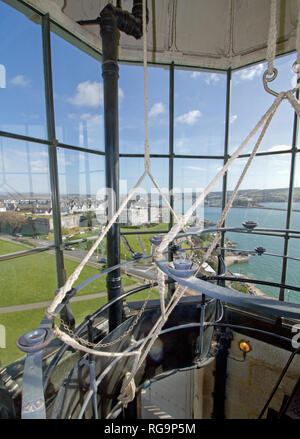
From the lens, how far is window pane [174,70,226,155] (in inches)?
139

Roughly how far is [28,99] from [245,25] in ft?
11.5

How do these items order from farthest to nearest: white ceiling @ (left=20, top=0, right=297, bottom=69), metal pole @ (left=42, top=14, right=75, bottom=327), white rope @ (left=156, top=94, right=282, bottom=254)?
white ceiling @ (left=20, top=0, right=297, bottom=69), metal pole @ (left=42, top=14, right=75, bottom=327), white rope @ (left=156, top=94, right=282, bottom=254)

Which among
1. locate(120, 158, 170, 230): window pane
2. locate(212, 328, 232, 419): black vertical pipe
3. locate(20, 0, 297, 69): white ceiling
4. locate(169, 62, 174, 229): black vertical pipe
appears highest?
locate(20, 0, 297, 69): white ceiling

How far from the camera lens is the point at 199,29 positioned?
123 inches

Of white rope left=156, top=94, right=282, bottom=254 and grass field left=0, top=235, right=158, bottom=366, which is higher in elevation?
white rope left=156, top=94, right=282, bottom=254

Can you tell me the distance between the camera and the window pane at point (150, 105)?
3.49 m

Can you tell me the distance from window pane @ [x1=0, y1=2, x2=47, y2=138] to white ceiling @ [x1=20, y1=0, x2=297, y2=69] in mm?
367

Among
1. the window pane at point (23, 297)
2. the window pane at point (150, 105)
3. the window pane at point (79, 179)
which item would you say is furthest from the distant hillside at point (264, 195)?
the window pane at point (23, 297)

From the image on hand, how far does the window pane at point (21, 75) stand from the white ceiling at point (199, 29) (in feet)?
1.21

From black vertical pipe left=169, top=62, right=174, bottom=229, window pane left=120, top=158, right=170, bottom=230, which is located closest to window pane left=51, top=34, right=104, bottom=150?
window pane left=120, top=158, right=170, bottom=230

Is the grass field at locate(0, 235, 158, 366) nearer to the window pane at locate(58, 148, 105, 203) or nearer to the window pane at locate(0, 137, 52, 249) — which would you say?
the window pane at locate(0, 137, 52, 249)

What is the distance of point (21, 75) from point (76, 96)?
39.2 inches

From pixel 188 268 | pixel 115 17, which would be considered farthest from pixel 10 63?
pixel 188 268

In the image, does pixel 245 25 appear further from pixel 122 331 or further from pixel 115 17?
pixel 122 331
